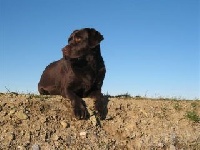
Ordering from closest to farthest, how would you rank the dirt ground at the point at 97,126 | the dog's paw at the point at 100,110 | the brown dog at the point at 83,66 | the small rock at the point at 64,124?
the dirt ground at the point at 97,126 < the small rock at the point at 64,124 < the dog's paw at the point at 100,110 < the brown dog at the point at 83,66

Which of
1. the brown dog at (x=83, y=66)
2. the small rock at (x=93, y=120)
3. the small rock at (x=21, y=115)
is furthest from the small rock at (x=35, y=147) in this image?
the brown dog at (x=83, y=66)

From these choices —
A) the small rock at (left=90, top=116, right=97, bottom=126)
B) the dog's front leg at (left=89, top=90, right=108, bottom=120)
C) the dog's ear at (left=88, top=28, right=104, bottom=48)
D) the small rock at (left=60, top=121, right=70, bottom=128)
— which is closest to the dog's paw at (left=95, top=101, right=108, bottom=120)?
the dog's front leg at (left=89, top=90, right=108, bottom=120)

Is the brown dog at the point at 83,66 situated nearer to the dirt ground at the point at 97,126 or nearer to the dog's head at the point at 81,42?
the dog's head at the point at 81,42

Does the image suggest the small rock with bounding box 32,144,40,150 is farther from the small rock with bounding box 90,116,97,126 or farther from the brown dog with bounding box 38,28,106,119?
the brown dog with bounding box 38,28,106,119

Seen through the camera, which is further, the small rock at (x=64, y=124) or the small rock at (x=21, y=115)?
the small rock at (x=64, y=124)

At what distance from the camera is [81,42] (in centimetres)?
990

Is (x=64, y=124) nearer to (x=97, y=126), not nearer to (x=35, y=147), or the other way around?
(x=97, y=126)

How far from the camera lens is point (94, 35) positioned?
10.0 m

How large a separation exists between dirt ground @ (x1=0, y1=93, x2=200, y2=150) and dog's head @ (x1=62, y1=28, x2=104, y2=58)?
1.03 metres

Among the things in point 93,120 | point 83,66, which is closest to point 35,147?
point 93,120

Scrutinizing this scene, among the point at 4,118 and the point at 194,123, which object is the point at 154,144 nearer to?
the point at 194,123

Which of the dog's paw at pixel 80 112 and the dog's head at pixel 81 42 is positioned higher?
the dog's head at pixel 81 42

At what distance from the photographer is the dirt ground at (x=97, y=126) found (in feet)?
27.6

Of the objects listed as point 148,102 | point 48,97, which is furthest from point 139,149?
point 48,97
